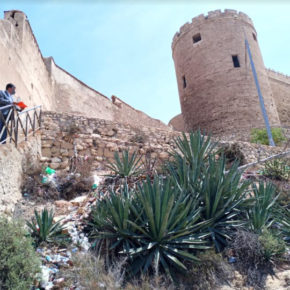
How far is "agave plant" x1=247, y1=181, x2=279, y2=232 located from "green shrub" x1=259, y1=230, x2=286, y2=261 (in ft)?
0.75

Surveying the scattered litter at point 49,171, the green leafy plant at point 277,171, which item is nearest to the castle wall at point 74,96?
the scattered litter at point 49,171

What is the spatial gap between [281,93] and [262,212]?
58.9 ft

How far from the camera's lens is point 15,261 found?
298cm

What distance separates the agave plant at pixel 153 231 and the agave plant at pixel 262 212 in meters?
0.77

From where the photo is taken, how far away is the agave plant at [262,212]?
13.4 feet

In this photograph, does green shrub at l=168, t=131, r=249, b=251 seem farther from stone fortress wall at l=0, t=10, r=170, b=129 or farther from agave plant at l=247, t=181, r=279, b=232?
stone fortress wall at l=0, t=10, r=170, b=129

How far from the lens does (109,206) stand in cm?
386

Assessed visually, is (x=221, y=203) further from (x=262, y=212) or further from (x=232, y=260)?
(x=232, y=260)

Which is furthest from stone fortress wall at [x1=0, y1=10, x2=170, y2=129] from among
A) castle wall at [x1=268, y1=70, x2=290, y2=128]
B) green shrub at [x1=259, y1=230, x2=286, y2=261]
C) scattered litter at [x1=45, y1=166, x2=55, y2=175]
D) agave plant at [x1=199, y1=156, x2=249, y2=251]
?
castle wall at [x1=268, y1=70, x2=290, y2=128]

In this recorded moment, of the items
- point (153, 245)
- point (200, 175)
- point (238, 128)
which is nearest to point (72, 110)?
point (238, 128)

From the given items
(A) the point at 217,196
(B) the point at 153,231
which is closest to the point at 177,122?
(A) the point at 217,196

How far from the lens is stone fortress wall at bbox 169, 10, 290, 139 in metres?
14.1

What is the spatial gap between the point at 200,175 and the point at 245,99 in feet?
34.4

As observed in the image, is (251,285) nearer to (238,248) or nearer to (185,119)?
(238,248)
